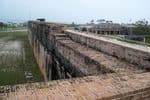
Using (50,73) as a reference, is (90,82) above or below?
above

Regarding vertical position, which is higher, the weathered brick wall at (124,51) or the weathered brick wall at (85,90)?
the weathered brick wall at (124,51)

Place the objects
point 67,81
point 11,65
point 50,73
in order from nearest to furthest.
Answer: point 67,81 → point 50,73 → point 11,65

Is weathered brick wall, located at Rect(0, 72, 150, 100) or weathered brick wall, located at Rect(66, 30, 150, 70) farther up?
weathered brick wall, located at Rect(66, 30, 150, 70)

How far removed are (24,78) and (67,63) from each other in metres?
6.40

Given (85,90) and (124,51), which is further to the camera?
(124,51)

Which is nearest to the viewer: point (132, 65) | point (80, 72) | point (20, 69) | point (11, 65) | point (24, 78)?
point (132, 65)

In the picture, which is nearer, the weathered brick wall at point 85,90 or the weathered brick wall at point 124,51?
the weathered brick wall at point 85,90

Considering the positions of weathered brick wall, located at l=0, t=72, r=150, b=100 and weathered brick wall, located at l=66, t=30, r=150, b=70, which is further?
weathered brick wall, located at l=66, t=30, r=150, b=70

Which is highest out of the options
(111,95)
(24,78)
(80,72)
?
(111,95)

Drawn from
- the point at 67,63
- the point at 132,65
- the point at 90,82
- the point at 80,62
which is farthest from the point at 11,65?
the point at 90,82

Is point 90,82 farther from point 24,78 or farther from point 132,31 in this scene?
point 132,31

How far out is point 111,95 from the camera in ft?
9.95

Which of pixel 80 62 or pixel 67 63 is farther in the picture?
pixel 67 63

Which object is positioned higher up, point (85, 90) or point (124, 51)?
point (124, 51)
